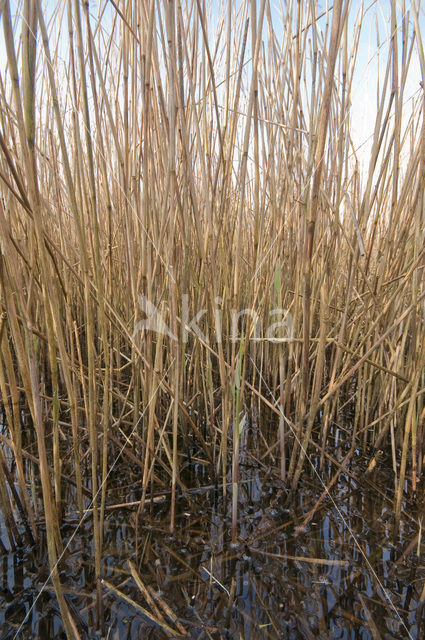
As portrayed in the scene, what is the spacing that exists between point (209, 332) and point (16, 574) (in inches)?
25.6

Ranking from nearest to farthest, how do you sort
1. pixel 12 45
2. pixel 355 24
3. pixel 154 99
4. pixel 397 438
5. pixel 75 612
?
pixel 12 45, pixel 75 612, pixel 154 99, pixel 355 24, pixel 397 438

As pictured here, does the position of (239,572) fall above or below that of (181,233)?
below

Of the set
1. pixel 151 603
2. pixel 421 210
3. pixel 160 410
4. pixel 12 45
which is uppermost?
pixel 12 45

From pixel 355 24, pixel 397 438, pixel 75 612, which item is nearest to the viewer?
pixel 75 612

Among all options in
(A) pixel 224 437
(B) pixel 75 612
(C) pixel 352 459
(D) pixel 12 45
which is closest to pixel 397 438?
(C) pixel 352 459

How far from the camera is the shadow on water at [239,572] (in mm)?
627

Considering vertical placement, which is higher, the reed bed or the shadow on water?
the reed bed

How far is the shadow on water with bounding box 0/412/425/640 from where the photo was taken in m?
0.63

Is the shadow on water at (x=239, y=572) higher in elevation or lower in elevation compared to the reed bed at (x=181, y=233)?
lower

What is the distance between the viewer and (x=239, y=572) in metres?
0.73

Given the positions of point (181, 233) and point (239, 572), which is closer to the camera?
point (239, 572)

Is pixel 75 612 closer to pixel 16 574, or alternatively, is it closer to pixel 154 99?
pixel 16 574

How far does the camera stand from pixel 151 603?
2.15 feet

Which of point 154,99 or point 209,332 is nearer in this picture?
point 154,99
